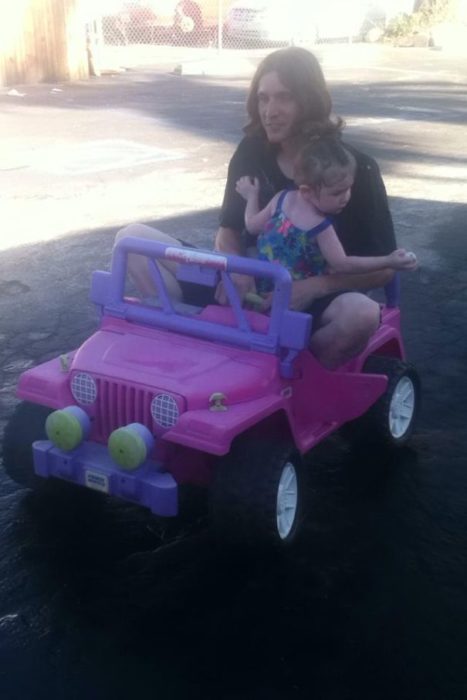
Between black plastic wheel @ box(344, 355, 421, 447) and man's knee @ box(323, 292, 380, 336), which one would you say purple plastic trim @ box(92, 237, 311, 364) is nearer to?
man's knee @ box(323, 292, 380, 336)

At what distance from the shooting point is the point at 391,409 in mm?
3705

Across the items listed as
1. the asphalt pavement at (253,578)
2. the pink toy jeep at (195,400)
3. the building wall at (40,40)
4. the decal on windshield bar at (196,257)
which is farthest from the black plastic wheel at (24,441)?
the building wall at (40,40)

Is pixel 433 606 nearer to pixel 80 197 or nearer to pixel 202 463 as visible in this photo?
pixel 202 463

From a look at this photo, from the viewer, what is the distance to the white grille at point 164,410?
291cm

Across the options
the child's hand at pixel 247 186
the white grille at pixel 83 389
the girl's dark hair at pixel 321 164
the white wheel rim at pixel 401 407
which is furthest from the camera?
the white wheel rim at pixel 401 407

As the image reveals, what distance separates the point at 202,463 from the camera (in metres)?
3.07

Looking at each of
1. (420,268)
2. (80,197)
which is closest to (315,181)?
(420,268)

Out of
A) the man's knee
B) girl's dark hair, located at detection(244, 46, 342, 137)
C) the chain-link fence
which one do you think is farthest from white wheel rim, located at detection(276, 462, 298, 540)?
the chain-link fence

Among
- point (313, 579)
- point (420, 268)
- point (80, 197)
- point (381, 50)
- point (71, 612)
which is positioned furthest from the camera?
point (381, 50)

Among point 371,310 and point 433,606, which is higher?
point 371,310

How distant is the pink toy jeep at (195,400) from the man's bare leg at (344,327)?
70 mm

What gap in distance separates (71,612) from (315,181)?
1.56 metres

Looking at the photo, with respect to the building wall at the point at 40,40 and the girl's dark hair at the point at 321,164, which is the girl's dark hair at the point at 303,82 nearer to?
the girl's dark hair at the point at 321,164

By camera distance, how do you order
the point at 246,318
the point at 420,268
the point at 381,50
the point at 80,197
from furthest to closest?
the point at 381,50 < the point at 80,197 < the point at 420,268 < the point at 246,318
